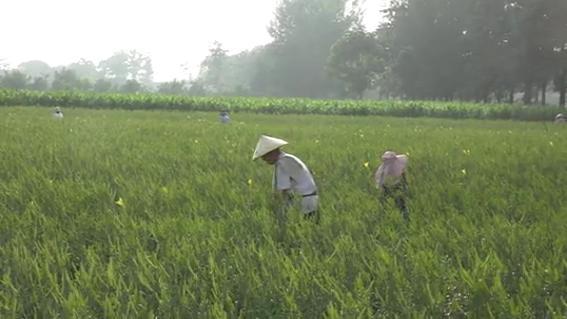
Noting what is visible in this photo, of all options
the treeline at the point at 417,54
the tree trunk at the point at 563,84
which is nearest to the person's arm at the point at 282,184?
the treeline at the point at 417,54

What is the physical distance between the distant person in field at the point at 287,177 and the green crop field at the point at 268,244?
153 mm

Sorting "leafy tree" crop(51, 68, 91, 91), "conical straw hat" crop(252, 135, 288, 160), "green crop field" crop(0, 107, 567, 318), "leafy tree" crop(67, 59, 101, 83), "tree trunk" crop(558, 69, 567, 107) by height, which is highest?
"leafy tree" crop(67, 59, 101, 83)

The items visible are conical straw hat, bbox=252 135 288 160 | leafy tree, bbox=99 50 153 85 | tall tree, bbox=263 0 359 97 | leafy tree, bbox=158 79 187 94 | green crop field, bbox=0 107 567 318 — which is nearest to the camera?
green crop field, bbox=0 107 567 318

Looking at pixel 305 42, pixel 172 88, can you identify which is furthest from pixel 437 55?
pixel 172 88

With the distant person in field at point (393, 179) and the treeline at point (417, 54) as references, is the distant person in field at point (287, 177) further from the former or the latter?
the treeline at point (417, 54)

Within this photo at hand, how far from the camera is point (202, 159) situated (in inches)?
271

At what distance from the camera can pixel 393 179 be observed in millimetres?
3867

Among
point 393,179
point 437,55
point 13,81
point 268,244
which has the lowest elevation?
point 268,244

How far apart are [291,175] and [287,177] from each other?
4 cm

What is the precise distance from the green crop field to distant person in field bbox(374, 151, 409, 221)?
11 cm

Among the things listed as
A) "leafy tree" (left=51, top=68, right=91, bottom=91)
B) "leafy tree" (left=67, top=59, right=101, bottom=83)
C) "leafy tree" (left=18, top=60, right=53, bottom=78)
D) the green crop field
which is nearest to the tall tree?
"leafy tree" (left=51, top=68, right=91, bottom=91)

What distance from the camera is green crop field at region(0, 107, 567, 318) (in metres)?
2.21

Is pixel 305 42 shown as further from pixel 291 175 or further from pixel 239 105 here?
pixel 291 175

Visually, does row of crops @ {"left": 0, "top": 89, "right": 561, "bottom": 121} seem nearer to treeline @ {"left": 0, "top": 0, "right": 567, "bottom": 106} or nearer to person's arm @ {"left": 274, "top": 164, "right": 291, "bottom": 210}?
treeline @ {"left": 0, "top": 0, "right": 567, "bottom": 106}
